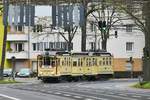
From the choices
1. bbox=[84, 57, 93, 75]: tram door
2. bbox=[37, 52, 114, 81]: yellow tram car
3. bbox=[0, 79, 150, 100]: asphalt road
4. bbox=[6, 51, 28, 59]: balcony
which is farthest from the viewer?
bbox=[6, 51, 28, 59]: balcony

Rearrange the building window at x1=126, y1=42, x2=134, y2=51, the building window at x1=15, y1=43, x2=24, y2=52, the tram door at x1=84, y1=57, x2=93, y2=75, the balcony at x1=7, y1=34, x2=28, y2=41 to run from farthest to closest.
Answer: the building window at x1=126, y1=42, x2=134, y2=51
the building window at x1=15, y1=43, x2=24, y2=52
the balcony at x1=7, y1=34, x2=28, y2=41
the tram door at x1=84, y1=57, x2=93, y2=75

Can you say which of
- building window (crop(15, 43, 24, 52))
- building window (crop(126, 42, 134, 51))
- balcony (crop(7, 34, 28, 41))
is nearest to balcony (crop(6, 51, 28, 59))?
building window (crop(15, 43, 24, 52))

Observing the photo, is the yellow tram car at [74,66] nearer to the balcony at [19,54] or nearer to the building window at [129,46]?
the building window at [129,46]

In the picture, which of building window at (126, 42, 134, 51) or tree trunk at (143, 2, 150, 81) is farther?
building window at (126, 42, 134, 51)

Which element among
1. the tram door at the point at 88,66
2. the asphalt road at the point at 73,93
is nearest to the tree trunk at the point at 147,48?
the asphalt road at the point at 73,93

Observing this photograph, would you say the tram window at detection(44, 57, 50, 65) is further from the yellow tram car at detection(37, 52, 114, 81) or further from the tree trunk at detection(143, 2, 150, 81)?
the tree trunk at detection(143, 2, 150, 81)

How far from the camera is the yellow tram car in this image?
61834 millimetres

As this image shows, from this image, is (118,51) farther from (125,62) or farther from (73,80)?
(73,80)

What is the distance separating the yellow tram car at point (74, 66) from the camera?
61.8m

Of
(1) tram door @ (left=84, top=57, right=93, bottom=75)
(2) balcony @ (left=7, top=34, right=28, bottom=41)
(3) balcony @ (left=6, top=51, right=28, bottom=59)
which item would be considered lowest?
(1) tram door @ (left=84, top=57, right=93, bottom=75)

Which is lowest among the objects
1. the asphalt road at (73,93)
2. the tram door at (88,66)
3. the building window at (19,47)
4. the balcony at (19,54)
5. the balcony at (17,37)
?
the asphalt road at (73,93)

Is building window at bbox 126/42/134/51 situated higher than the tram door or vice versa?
building window at bbox 126/42/134/51

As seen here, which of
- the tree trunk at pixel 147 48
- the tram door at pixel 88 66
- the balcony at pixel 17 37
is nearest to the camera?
the tree trunk at pixel 147 48

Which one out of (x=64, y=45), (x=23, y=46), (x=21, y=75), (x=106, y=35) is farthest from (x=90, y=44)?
(x=106, y=35)
